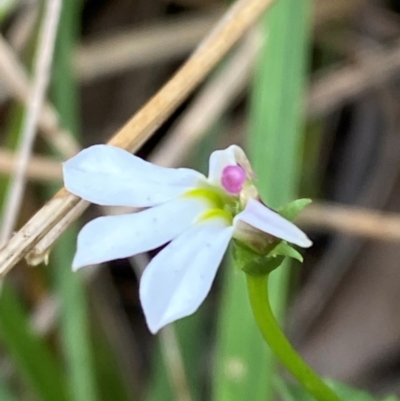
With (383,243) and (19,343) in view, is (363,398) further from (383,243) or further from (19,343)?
(383,243)

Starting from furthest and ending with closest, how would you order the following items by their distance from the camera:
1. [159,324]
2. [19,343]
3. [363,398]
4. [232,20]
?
[19,343]
[232,20]
[363,398]
[159,324]

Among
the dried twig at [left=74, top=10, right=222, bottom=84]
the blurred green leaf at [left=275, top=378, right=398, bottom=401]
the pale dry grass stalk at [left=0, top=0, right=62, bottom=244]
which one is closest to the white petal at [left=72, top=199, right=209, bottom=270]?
the blurred green leaf at [left=275, top=378, right=398, bottom=401]

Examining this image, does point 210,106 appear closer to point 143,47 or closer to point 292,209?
point 143,47

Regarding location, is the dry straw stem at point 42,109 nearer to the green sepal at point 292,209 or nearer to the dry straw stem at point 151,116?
the dry straw stem at point 151,116

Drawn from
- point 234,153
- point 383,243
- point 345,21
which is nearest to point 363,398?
point 234,153

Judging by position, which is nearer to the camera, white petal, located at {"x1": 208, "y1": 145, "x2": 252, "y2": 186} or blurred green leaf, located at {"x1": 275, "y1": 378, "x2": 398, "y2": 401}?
white petal, located at {"x1": 208, "y1": 145, "x2": 252, "y2": 186}

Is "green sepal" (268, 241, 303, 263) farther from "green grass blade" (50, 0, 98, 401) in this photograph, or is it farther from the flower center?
"green grass blade" (50, 0, 98, 401)

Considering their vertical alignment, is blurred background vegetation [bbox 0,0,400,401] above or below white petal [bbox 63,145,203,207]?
below
